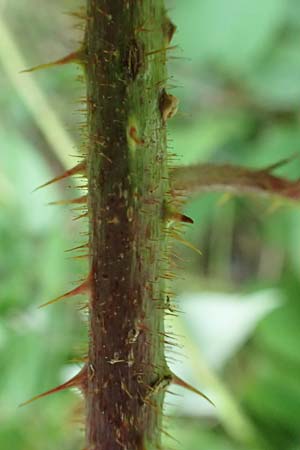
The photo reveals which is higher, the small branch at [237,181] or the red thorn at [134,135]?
the red thorn at [134,135]

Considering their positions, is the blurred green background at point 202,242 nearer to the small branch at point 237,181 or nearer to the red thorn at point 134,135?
the small branch at point 237,181

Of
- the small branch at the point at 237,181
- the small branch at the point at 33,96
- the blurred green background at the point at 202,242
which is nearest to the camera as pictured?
the small branch at the point at 237,181

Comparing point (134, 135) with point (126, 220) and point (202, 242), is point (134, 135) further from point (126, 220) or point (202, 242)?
point (202, 242)

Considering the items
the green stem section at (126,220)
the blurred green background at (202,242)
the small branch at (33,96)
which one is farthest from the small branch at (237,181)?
the small branch at (33,96)

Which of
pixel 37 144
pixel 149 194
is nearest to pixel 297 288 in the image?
pixel 37 144

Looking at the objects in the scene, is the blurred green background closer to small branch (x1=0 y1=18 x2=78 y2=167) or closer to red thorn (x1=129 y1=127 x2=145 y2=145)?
small branch (x1=0 y1=18 x2=78 y2=167)

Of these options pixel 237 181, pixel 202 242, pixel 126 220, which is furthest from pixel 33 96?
pixel 126 220

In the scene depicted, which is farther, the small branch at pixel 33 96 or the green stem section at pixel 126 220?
the small branch at pixel 33 96

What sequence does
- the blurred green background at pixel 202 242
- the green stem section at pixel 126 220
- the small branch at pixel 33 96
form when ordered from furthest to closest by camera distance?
1. the small branch at pixel 33 96
2. the blurred green background at pixel 202 242
3. the green stem section at pixel 126 220

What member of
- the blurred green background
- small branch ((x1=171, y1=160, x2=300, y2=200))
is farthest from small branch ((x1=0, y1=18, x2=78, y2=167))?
small branch ((x1=171, y1=160, x2=300, y2=200))
